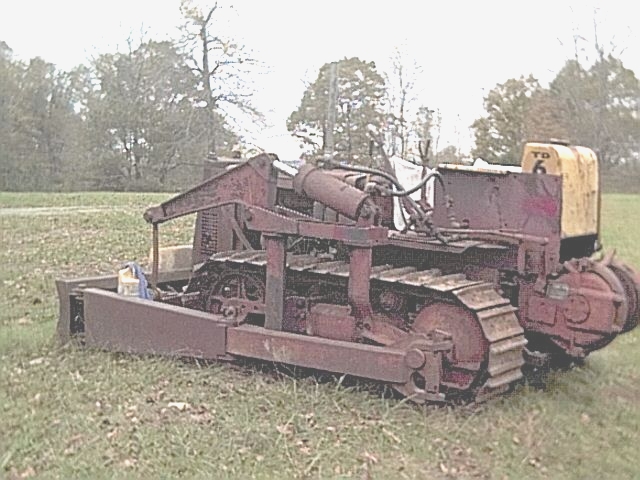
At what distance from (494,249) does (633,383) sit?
188 centimetres

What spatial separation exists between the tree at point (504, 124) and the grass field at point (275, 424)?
23444mm

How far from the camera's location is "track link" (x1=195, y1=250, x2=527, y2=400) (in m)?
6.49

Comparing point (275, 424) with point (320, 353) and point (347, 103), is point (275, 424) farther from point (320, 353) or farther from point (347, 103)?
point (347, 103)

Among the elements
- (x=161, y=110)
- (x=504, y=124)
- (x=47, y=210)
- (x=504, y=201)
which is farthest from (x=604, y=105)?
(x=504, y=201)

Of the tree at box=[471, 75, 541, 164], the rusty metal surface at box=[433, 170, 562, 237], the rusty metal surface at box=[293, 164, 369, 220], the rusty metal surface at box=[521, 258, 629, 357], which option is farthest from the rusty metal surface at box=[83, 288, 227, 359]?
the tree at box=[471, 75, 541, 164]

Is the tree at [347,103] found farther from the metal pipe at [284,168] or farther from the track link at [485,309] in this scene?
the track link at [485,309]

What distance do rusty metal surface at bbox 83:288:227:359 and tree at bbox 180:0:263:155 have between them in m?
29.7

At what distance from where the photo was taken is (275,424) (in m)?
6.04

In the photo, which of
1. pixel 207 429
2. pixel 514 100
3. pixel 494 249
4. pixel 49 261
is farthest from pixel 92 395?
pixel 514 100

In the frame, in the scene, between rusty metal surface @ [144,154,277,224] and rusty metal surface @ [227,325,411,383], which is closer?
rusty metal surface @ [227,325,411,383]

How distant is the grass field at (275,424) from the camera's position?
5445mm

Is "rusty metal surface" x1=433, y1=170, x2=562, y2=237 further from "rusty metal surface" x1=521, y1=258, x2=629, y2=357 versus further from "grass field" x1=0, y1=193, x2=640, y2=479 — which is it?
Answer: "grass field" x1=0, y1=193, x2=640, y2=479

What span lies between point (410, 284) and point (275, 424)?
4.65ft

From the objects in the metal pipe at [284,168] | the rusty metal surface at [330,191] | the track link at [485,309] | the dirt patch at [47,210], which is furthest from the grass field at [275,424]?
the dirt patch at [47,210]
